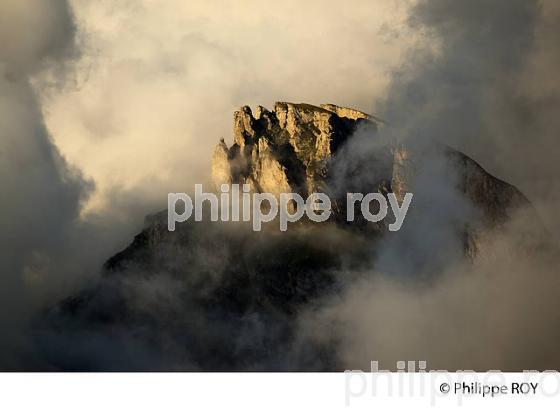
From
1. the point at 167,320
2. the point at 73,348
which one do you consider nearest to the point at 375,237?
the point at 167,320

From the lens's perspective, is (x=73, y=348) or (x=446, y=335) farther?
(x=73, y=348)

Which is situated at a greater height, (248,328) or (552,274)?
(552,274)

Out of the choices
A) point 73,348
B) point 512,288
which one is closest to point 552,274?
point 512,288

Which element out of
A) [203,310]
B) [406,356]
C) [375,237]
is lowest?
[406,356]
